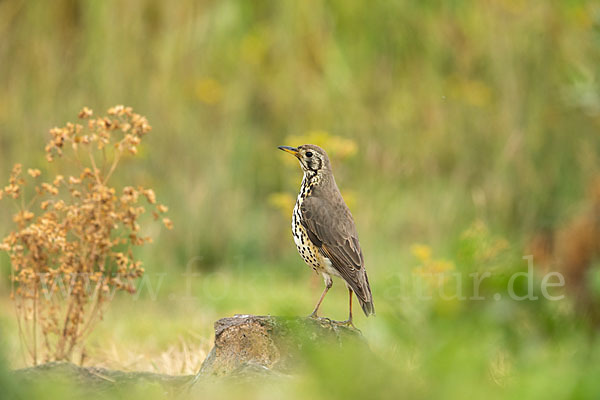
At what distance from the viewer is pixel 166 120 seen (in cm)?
927

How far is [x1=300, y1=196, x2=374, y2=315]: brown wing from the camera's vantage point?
394 cm

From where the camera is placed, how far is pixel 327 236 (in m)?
3.95

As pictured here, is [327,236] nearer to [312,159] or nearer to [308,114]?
[312,159]

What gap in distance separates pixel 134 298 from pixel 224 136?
2.85 m

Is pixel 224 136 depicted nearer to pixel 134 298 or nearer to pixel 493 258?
pixel 134 298

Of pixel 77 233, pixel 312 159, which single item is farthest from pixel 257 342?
pixel 77 233

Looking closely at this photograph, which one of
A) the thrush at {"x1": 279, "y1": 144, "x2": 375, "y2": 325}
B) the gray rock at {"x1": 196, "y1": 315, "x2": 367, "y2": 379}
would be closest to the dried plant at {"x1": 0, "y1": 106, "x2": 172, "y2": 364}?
the thrush at {"x1": 279, "y1": 144, "x2": 375, "y2": 325}

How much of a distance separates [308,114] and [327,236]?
19.6 ft

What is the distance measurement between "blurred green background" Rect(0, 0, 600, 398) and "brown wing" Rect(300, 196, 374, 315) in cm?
284

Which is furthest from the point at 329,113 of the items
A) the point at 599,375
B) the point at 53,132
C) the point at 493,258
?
the point at 599,375

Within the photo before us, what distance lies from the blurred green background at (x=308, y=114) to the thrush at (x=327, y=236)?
2.73 meters

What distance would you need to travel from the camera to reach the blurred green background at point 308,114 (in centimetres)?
821

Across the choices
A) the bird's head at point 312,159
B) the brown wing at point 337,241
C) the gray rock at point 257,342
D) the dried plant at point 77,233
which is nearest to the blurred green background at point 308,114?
the dried plant at point 77,233

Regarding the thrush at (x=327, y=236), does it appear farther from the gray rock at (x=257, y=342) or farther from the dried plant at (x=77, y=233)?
the dried plant at (x=77, y=233)
